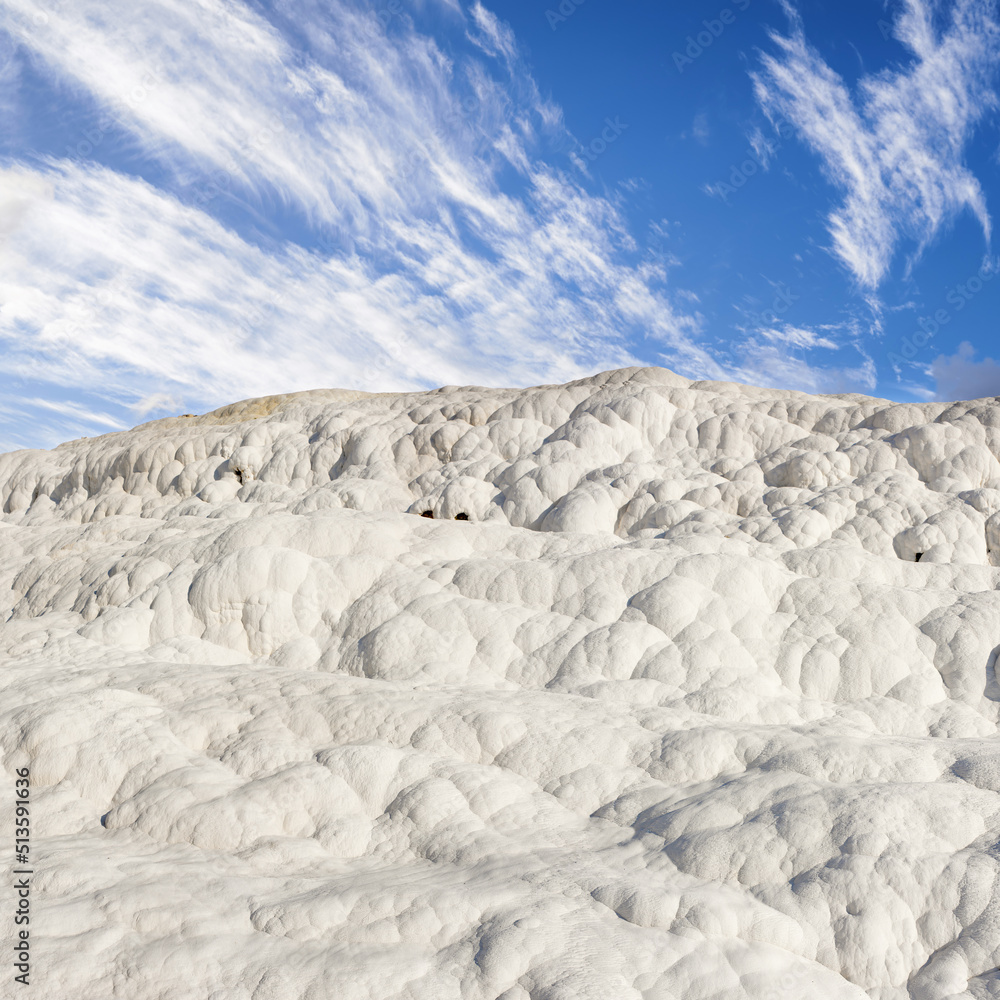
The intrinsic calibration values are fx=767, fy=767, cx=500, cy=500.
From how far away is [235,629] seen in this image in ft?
34.2

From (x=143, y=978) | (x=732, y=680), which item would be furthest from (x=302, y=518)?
(x=143, y=978)

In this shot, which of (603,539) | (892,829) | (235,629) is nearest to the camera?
(892,829)

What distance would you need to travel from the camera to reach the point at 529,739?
6.84 meters

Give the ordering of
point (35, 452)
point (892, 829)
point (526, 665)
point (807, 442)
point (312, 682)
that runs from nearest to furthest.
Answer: point (892, 829) → point (312, 682) → point (526, 665) → point (807, 442) → point (35, 452)

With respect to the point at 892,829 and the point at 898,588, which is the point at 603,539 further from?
the point at 892,829

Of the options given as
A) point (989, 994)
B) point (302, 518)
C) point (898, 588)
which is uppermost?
point (302, 518)

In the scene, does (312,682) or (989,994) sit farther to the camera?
(312,682)

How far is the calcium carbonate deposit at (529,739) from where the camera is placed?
4.29 metres

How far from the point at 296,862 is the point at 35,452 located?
24.9 m

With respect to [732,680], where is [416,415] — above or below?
above

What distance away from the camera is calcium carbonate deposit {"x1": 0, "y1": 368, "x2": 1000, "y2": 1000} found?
4.29 metres

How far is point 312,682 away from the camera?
7.83 metres

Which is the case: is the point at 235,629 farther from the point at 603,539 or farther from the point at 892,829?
the point at 892,829

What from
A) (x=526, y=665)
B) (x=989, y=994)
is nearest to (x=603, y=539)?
(x=526, y=665)
